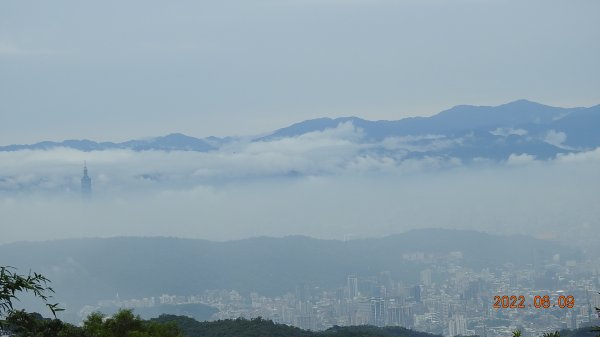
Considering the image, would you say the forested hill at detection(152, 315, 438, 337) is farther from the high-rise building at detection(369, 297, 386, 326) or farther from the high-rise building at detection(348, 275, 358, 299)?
the high-rise building at detection(348, 275, 358, 299)

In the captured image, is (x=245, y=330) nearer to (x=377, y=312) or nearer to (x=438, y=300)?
(x=377, y=312)

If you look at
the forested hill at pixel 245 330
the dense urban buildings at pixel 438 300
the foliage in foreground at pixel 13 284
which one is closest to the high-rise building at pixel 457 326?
the dense urban buildings at pixel 438 300

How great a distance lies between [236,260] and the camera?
167 m

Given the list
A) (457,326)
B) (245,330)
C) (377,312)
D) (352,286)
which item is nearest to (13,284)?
(245,330)

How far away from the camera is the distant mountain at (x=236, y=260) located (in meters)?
153

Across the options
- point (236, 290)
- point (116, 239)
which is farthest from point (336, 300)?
point (116, 239)

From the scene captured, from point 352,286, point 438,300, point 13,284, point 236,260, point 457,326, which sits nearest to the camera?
point 13,284

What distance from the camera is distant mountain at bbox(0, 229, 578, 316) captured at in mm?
153375

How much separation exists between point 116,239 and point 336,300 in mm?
60278

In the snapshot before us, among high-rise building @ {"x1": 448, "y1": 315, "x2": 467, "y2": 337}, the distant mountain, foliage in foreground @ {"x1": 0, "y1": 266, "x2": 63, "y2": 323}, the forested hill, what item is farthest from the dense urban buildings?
foliage in foreground @ {"x1": 0, "y1": 266, "x2": 63, "y2": 323}

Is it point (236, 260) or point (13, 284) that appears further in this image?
point (236, 260)

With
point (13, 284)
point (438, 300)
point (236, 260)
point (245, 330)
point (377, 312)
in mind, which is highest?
point (236, 260)

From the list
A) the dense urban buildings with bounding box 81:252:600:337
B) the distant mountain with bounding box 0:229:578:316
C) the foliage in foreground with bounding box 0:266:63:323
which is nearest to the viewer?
the foliage in foreground with bounding box 0:266:63:323

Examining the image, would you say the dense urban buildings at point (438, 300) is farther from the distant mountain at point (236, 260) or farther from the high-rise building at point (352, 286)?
the distant mountain at point (236, 260)
